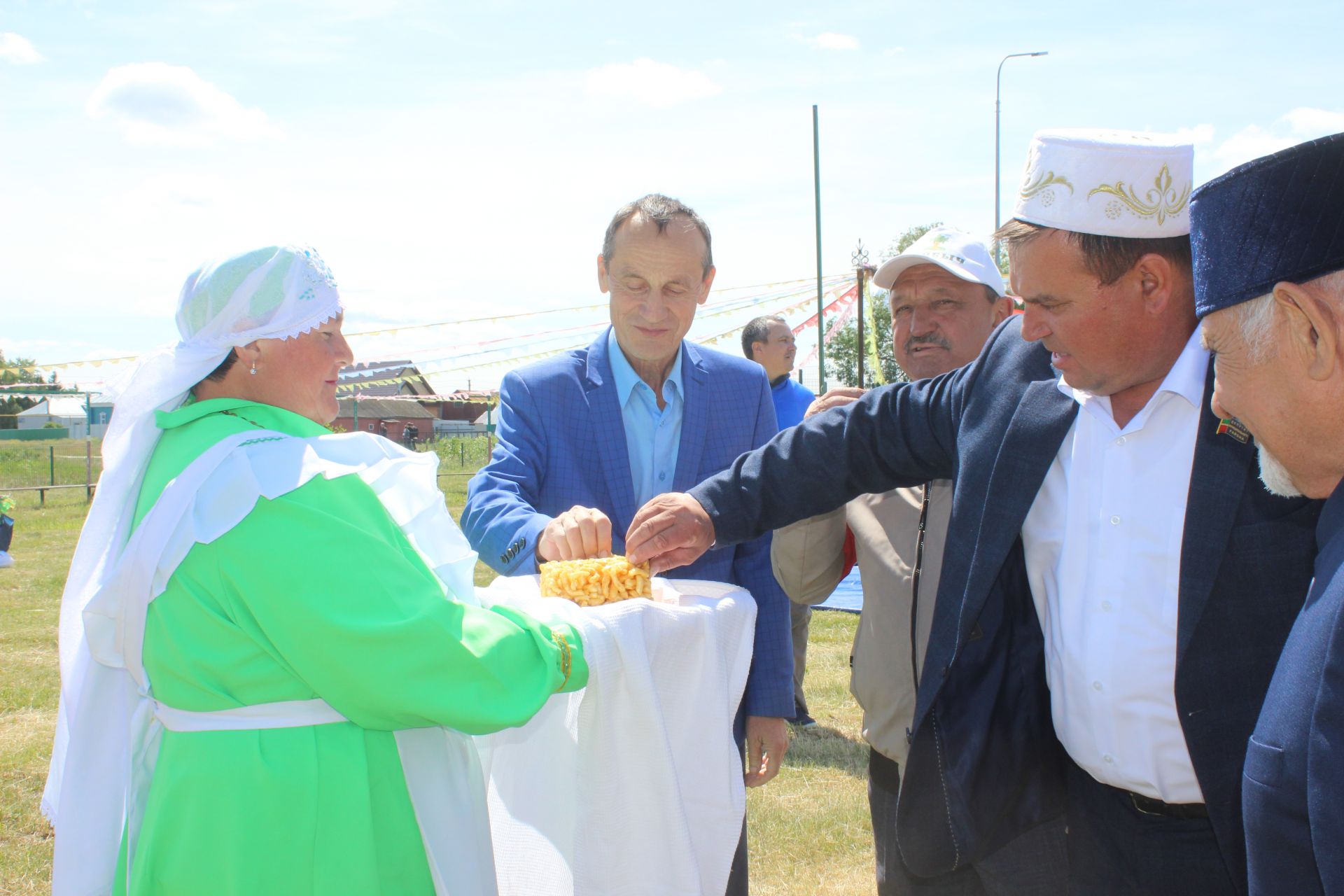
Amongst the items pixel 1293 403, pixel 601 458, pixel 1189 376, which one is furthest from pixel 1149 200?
pixel 601 458

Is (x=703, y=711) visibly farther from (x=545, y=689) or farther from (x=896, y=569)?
(x=896, y=569)

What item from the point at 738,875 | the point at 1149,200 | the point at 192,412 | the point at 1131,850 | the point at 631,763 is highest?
the point at 1149,200

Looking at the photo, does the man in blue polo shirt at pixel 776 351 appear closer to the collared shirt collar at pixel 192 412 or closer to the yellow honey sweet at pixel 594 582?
the yellow honey sweet at pixel 594 582

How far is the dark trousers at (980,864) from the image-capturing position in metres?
2.42

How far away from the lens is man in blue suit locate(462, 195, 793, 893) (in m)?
2.94

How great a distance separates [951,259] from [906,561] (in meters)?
1.08

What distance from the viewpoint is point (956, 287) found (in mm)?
3268

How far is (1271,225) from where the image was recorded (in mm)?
1388

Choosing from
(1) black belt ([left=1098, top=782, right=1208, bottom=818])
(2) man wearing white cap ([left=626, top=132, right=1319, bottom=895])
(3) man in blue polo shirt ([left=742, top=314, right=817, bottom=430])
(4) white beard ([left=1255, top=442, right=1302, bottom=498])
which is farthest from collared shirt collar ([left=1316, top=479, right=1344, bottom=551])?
(3) man in blue polo shirt ([left=742, top=314, right=817, bottom=430])

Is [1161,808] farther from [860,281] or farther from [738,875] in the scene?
[860,281]

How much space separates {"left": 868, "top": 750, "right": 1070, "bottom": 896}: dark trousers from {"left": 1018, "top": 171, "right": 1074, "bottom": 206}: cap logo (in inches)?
59.8

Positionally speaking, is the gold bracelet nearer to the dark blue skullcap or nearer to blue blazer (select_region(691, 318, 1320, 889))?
blue blazer (select_region(691, 318, 1320, 889))

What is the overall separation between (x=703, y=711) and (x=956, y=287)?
5.65ft

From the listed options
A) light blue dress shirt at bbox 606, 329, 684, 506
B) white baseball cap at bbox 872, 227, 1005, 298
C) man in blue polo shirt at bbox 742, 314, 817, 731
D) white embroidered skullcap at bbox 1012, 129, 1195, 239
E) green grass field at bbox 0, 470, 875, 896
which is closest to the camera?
white embroidered skullcap at bbox 1012, 129, 1195, 239
